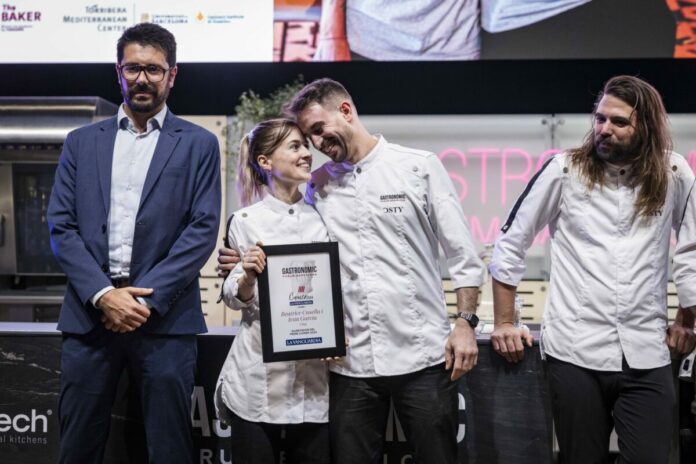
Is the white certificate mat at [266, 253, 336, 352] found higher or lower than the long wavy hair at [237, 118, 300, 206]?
lower

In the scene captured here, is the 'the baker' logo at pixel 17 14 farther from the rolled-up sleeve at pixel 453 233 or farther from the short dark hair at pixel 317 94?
the rolled-up sleeve at pixel 453 233

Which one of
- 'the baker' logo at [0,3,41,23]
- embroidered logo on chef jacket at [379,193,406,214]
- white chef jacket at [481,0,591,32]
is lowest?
embroidered logo on chef jacket at [379,193,406,214]

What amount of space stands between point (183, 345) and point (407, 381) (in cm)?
67

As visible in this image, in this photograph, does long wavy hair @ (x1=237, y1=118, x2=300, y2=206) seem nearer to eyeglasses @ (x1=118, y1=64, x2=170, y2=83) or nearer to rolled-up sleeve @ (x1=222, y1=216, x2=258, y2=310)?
rolled-up sleeve @ (x1=222, y1=216, x2=258, y2=310)

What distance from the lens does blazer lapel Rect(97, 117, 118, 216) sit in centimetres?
226

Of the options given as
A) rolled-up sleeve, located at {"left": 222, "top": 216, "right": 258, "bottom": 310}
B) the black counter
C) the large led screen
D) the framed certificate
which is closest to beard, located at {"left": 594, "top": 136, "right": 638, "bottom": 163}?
the black counter

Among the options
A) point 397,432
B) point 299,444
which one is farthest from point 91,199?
point 397,432

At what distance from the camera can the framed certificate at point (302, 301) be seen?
211 cm

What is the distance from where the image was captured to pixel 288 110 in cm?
229

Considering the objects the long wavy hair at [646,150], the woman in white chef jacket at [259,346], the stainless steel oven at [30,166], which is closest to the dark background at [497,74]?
the stainless steel oven at [30,166]

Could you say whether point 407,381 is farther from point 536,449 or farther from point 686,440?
point 686,440

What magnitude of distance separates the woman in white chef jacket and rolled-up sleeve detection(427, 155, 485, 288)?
0.33m

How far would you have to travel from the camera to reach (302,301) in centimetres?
213

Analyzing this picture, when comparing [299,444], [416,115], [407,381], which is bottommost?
[299,444]
